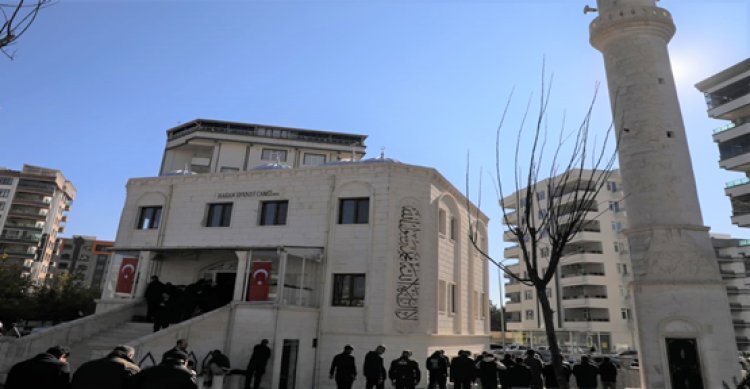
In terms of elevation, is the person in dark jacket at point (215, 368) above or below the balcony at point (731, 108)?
below

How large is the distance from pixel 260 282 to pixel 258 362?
14.2ft

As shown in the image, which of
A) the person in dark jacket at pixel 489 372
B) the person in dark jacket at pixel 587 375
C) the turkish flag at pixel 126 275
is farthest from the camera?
the turkish flag at pixel 126 275

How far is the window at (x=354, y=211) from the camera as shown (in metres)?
19.1

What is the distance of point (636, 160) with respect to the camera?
55.9ft

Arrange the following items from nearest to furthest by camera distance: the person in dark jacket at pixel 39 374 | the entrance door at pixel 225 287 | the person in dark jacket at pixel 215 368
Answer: the person in dark jacket at pixel 39 374, the person in dark jacket at pixel 215 368, the entrance door at pixel 225 287

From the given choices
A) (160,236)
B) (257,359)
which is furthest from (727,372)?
(160,236)

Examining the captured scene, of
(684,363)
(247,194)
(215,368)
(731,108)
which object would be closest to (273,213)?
(247,194)

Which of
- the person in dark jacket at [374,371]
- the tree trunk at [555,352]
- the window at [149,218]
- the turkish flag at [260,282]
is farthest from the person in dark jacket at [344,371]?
the window at [149,218]

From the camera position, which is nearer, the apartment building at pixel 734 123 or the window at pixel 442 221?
the window at pixel 442 221

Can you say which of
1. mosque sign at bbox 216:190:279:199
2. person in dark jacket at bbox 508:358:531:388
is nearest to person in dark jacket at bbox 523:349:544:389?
person in dark jacket at bbox 508:358:531:388

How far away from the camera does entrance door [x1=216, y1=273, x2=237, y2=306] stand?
1781 centimetres

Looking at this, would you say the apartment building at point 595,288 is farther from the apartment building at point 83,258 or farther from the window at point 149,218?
the apartment building at point 83,258

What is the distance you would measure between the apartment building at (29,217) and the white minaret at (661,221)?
78.9 meters

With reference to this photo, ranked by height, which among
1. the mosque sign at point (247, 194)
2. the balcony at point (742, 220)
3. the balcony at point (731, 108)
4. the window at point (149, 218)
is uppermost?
the balcony at point (731, 108)
